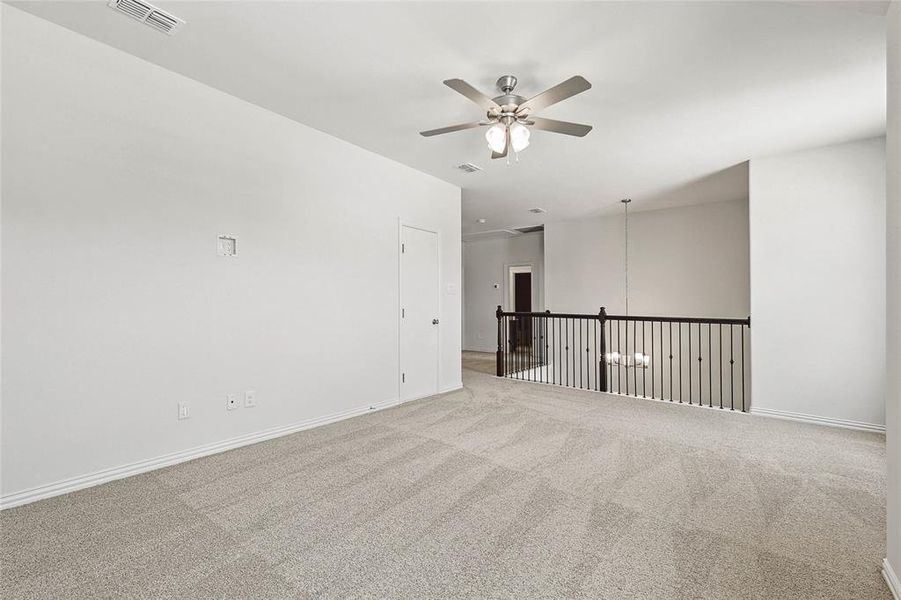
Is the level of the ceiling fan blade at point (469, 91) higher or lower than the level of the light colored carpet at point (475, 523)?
higher

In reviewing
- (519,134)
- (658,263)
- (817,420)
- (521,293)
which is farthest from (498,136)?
(521,293)

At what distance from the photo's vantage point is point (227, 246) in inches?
123

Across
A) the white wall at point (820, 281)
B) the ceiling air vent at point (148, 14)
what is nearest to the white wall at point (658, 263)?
the white wall at point (820, 281)

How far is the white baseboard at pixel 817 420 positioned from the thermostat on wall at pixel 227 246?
5.27 metres

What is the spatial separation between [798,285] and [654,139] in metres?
2.09

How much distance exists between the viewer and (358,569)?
176 centimetres

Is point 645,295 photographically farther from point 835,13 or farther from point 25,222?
point 25,222

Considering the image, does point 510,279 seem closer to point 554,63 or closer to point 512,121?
point 512,121

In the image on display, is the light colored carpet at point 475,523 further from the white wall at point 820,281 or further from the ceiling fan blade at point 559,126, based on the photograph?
the ceiling fan blade at point 559,126

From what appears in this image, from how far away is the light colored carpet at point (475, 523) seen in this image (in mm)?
1673

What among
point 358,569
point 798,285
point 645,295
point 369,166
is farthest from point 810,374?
point 369,166

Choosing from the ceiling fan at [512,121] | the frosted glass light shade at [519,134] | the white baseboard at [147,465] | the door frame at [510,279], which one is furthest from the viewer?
the door frame at [510,279]

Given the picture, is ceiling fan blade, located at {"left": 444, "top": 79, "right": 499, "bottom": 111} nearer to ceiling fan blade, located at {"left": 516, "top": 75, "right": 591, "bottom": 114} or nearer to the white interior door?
ceiling fan blade, located at {"left": 516, "top": 75, "right": 591, "bottom": 114}

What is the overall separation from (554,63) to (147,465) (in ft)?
12.4
